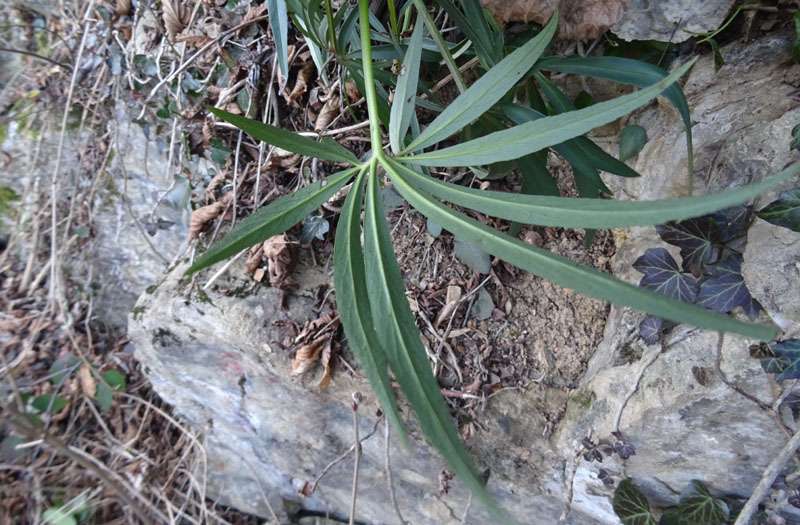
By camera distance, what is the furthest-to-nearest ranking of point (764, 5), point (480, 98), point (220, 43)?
point (220, 43) → point (764, 5) → point (480, 98)

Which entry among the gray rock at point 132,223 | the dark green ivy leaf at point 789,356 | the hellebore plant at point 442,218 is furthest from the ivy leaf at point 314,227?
the dark green ivy leaf at point 789,356

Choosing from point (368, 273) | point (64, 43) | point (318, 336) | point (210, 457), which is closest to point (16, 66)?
point (64, 43)

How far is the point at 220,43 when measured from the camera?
1.28 meters

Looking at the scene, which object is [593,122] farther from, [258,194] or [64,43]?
[64,43]

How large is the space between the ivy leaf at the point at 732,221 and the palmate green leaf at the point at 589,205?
0.28 metres

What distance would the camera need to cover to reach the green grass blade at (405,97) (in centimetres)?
75

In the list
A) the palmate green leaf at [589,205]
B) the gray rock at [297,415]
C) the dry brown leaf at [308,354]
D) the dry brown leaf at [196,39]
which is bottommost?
the gray rock at [297,415]

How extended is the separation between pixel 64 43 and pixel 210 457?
165 centimetres

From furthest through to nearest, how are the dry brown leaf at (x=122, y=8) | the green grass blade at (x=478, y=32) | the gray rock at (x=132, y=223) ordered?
1. the gray rock at (x=132, y=223)
2. the dry brown leaf at (x=122, y=8)
3. the green grass blade at (x=478, y=32)

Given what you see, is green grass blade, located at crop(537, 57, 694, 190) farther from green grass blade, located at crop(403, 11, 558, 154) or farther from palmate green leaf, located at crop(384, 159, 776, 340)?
palmate green leaf, located at crop(384, 159, 776, 340)

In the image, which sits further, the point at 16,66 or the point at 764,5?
the point at 16,66

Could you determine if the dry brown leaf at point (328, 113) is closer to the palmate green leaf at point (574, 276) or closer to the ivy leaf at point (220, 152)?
the ivy leaf at point (220, 152)

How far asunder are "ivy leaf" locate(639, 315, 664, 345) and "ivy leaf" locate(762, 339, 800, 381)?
0.17m

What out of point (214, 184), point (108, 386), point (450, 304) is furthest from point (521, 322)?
point (108, 386)
